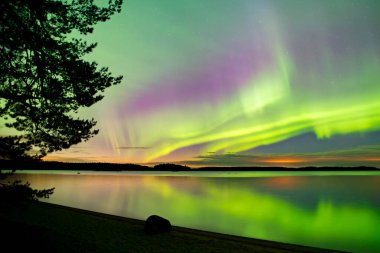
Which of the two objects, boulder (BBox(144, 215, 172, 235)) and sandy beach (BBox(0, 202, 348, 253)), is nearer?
sandy beach (BBox(0, 202, 348, 253))

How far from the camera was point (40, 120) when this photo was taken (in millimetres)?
12148

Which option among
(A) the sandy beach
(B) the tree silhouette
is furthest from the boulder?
(B) the tree silhouette

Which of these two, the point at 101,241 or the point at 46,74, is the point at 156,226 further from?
the point at 46,74

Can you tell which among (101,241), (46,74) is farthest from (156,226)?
(46,74)

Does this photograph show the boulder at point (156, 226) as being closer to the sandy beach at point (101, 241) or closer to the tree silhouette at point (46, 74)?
the sandy beach at point (101, 241)

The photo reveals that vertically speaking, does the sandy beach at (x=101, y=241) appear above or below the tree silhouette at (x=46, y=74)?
below

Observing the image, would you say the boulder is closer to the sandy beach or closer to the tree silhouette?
the sandy beach

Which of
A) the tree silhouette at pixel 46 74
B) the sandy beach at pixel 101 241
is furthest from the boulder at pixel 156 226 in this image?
the tree silhouette at pixel 46 74

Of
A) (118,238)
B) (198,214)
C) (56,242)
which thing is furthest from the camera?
(198,214)

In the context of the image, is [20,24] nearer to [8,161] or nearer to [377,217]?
[8,161]

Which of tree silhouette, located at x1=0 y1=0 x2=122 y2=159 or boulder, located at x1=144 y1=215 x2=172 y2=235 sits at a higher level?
tree silhouette, located at x1=0 y1=0 x2=122 y2=159

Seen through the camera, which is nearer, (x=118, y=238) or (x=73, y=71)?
(x=73, y=71)

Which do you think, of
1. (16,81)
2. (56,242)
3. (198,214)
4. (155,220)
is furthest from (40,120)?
(198,214)

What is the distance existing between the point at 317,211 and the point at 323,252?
29.6m
